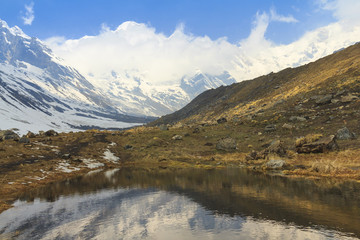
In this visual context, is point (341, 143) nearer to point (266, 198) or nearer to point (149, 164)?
point (266, 198)

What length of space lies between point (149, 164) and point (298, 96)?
64.2 meters

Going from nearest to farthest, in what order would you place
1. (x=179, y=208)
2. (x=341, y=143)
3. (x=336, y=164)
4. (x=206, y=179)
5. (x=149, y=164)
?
1. (x=179, y=208)
2. (x=336, y=164)
3. (x=206, y=179)
4. (x=341, y=143)
5. (x=149, y=164)

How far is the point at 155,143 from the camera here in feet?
275

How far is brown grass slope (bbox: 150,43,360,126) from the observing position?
9389 centimetres

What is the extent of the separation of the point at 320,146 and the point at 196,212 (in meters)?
33.7

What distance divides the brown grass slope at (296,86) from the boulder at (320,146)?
3916cm

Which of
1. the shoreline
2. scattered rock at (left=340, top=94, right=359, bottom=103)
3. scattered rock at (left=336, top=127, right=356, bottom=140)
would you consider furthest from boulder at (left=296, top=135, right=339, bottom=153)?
scattered rock at (left=340, top=94, right=359, bottom=103)

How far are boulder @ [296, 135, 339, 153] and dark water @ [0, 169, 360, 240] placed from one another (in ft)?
52.1

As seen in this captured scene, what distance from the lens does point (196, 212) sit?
2452 cm

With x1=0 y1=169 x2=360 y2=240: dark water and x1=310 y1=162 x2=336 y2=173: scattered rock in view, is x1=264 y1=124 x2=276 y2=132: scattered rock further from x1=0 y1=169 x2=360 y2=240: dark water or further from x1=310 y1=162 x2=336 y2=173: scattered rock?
x1=0 y1=169 x2=360 y2=240: dark water

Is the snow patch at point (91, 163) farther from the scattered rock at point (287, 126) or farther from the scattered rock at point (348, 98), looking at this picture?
the scattered rock at point (348, 98)

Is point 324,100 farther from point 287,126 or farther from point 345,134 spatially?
point 345,134

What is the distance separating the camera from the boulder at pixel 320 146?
47.8m

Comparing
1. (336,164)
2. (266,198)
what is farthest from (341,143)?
(266,198)
